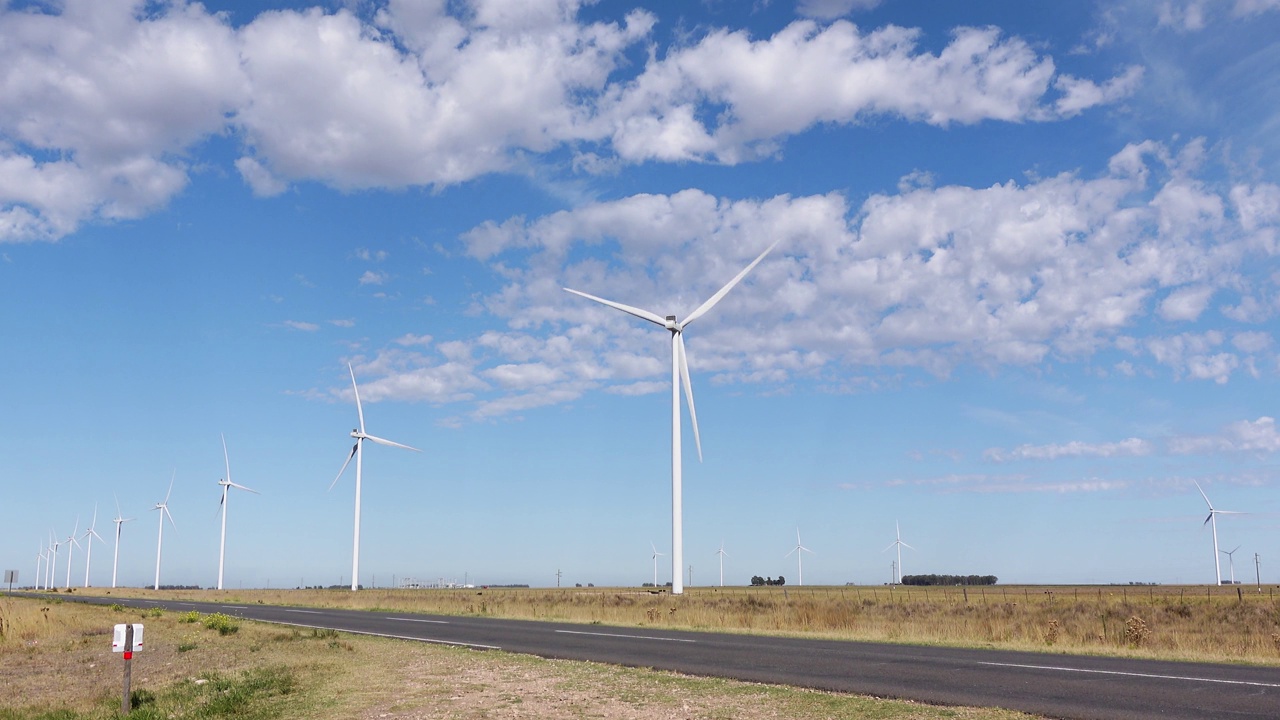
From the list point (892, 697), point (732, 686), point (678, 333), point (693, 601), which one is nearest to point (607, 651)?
point (732, 686)

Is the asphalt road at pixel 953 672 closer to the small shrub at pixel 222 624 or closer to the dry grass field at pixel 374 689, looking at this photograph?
the dry grass field at pixel 374 689

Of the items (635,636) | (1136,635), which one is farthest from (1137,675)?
(635,636)

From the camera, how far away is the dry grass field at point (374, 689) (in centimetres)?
1273

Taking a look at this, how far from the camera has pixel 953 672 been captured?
54.2 ft

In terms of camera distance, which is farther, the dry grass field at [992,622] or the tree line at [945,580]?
the tree line at [945,580]

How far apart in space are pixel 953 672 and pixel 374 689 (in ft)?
32.8

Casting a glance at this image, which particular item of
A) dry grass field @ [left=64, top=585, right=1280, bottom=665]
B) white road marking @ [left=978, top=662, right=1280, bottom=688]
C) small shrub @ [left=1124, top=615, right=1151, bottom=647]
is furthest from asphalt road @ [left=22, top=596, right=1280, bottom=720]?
small shrub @ [left=1124, top=615, right=1151, bottom=647]

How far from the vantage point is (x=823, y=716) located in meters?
12.0

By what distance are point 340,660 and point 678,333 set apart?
3719 cm

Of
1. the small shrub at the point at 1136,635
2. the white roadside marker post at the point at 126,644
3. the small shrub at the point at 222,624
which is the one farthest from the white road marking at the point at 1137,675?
the small shrub at the point at 222,624

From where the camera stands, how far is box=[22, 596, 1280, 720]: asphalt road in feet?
41.7

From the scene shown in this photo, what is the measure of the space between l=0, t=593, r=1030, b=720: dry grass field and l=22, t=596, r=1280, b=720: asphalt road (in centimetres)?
113

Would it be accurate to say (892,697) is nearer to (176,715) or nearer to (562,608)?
(176,715)

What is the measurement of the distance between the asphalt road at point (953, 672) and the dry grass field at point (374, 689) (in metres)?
1.13
